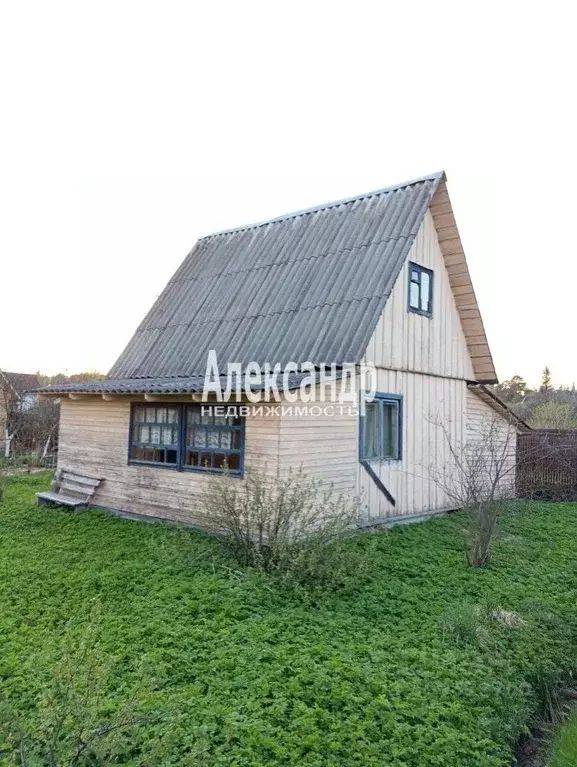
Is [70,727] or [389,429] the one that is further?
[389,429]

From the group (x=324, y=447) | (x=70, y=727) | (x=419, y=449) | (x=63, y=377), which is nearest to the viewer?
(x=70, y=727)

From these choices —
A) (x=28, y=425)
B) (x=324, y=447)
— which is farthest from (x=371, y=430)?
(x=28, y=425)

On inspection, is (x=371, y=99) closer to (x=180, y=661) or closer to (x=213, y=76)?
(x=213, y=76)

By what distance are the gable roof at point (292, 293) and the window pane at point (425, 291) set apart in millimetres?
1142

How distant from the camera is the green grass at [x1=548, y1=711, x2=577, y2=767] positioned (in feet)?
13.0

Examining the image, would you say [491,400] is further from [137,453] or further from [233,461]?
[137,453]

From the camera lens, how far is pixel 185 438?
31.6 feet

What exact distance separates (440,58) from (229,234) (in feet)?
23.9

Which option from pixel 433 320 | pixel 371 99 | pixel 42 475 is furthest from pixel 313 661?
pixel 42 475

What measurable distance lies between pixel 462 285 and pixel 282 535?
8078mm

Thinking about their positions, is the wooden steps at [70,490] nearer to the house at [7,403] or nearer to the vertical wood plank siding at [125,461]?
the vertical wood plank siding at [125,461]

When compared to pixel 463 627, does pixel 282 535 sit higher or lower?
higher

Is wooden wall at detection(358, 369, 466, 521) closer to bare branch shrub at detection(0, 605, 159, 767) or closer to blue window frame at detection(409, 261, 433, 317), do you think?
blue window frame at detection(409, 261, 433, 317)

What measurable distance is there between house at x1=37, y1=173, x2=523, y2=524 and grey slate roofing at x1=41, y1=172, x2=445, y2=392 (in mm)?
37
